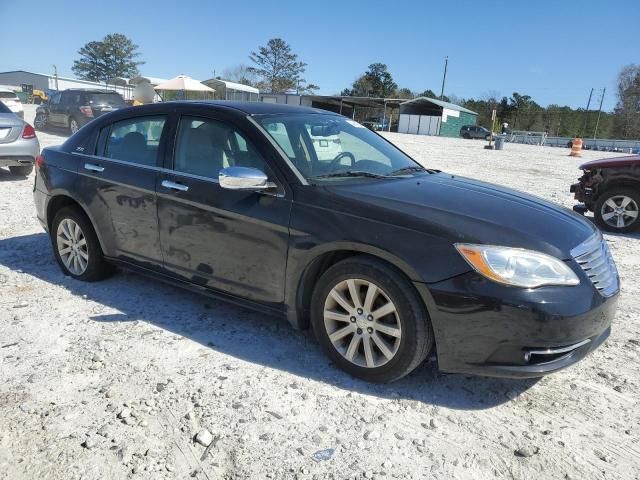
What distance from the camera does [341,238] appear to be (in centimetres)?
289

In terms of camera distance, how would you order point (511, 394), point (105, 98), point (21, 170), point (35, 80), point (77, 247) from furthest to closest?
point (35, 80)
point (105, 98)
point (21, 170)
point (77, 247)
point (511, 394)

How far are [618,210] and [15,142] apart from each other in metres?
9.78

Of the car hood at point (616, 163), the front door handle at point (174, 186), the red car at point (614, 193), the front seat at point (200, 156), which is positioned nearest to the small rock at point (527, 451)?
the front seat at point (200, 156)

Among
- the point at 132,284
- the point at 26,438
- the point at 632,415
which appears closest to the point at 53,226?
the point at 132,284

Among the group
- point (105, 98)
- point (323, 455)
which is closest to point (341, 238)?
point (323, 455)

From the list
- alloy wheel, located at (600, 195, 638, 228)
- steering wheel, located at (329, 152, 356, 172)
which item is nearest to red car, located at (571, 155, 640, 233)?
alloy wheel, located at (600, 195, 638, 228)

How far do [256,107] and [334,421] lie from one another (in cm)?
230

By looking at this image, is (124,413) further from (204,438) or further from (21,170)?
(21,170)

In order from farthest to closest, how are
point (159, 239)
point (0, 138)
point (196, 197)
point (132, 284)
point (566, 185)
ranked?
point (566, 185) < point (0, 138) < point (132, 284) < point (159, 239) < point (196, 197)

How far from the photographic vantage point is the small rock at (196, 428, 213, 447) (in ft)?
8.05

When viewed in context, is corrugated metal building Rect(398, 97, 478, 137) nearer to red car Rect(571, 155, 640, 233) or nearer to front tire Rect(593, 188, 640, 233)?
red car Rect(571, 155, 640, 233)

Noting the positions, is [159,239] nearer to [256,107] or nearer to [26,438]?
[256,107]

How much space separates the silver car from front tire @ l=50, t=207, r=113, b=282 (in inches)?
204

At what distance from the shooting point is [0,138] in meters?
8.65
